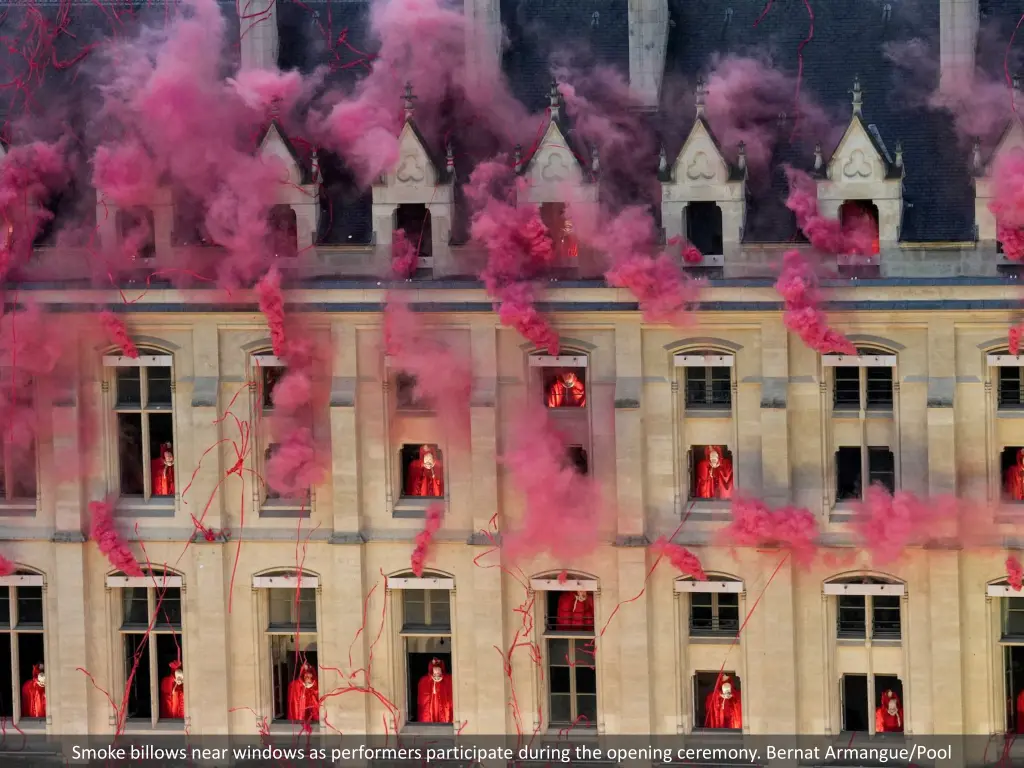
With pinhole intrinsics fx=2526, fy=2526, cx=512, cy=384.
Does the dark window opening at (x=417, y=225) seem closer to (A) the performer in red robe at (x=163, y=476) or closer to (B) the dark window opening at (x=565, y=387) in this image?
(B) the dark window opening at (x=565, y=387)

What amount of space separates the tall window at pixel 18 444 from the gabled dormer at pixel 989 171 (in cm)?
2379

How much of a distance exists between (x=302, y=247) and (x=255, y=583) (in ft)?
27.7

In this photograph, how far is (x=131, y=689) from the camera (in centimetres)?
6431

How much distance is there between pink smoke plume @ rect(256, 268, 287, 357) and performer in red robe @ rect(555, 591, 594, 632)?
30.8 ft

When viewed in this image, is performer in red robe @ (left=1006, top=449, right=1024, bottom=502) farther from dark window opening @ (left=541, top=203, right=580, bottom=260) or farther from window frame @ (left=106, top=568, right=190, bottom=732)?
window frame @ (left=106, top=568, right=190, bottom=732)

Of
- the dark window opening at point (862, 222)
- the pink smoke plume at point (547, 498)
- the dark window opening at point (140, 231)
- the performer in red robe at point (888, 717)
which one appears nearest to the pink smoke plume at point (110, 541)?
the dark window opening at point (140, 231)

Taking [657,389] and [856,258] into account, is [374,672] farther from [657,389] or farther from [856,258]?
[856,258]

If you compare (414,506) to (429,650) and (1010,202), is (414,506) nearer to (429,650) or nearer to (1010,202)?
(429,650)

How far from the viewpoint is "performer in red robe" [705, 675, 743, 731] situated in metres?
61.7

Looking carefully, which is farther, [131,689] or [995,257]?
[131,689]

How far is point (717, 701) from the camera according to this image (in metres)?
61.7

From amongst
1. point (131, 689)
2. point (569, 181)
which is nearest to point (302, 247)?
point (569, 181)

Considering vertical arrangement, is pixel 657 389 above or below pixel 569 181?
below

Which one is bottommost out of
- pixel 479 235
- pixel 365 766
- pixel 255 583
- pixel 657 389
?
pixel 365 766
